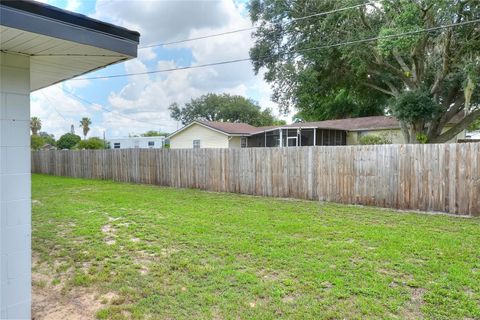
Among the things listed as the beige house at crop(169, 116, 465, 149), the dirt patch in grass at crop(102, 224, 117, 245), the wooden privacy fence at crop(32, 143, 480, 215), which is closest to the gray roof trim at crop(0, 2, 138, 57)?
the dirt patch in grass at crop(102, 224, 117, 245)

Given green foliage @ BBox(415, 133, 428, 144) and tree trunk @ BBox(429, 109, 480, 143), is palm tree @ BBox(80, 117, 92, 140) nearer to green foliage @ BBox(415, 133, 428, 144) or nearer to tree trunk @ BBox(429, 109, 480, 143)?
green foliage @ BBox(415, 133, 428, 144)

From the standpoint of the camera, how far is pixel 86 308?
3.00 m

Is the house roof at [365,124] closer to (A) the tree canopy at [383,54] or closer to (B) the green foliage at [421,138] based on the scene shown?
(A) the tree canopy at [383,54]

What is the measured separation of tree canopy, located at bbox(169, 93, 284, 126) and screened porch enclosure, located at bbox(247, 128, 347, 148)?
20731 millimetres

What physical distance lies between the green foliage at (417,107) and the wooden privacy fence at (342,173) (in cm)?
652

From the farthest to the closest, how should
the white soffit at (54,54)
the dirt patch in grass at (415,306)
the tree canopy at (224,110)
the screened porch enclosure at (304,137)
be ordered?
1. the tree canopy at (224,110)
2. the screened porch enclosure at (304,137)
3. the dirt patch in grass at (415,306)
4. the white soffit at (54,54)

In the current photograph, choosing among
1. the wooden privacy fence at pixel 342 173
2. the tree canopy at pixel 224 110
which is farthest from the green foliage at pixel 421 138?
the tree canopy at pixel 224 110

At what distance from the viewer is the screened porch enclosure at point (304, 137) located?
2069cm

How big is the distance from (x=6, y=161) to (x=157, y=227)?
380 centimetres

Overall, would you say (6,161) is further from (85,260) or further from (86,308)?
(85,260)

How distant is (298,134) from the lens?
20.6 meters

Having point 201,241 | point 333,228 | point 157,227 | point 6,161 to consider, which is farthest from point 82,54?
point 333,228

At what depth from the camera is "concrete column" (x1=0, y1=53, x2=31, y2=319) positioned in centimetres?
236

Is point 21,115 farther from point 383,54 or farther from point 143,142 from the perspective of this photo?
point 143,142
